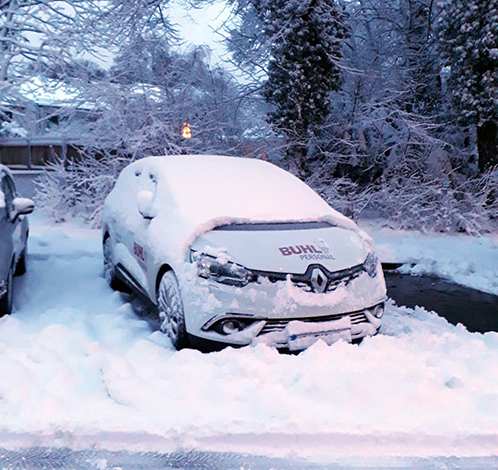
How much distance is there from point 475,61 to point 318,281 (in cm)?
1089

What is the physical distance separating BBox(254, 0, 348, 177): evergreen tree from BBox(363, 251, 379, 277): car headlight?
343 inches

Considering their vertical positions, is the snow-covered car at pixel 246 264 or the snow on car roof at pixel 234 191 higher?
the snow on car roof at pixel 234 191

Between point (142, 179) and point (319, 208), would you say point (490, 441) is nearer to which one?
point (319, 208)

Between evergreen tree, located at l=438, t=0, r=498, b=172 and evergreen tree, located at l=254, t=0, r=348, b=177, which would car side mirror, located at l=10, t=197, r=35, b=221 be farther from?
evergreen tree, located at l=438, t=0, r=498, b=172

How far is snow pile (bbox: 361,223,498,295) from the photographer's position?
8.23m

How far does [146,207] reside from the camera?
512 cm

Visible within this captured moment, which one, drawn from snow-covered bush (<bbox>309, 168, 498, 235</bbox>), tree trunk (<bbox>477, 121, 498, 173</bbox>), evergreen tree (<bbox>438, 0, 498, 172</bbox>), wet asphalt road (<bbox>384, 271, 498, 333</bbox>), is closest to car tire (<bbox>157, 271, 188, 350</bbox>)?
wet asphalt road (<bbox>384, 271, 498, 333</bbox>)

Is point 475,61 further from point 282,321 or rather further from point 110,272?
point 282,321

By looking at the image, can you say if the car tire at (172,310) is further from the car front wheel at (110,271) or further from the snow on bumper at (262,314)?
the car front wheel at (110,271)

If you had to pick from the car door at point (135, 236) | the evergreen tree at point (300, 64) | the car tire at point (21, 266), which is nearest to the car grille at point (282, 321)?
the car door at point (135, 236)

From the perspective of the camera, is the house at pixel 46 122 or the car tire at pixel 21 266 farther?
the house at pixel 46 122

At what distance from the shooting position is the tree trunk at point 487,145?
13.3 meters

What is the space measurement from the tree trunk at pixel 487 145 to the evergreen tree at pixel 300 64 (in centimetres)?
393

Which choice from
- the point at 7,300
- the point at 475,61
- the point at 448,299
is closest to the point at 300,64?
the point at 475,61
